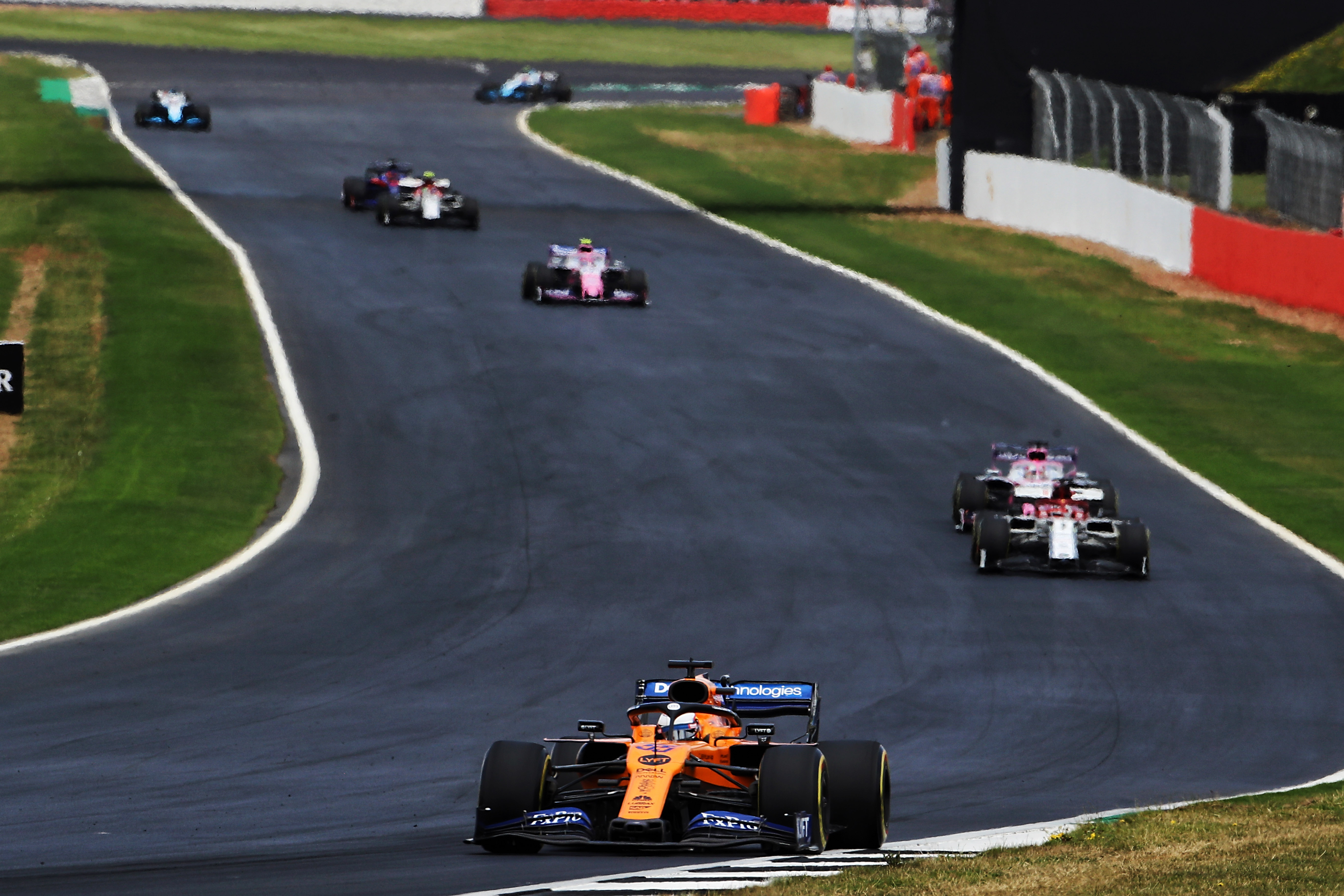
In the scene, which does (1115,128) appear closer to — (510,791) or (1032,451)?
(1032,451)

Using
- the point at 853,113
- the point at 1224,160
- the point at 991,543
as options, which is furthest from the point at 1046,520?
the point at 853,113

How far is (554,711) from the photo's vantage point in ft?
54.4

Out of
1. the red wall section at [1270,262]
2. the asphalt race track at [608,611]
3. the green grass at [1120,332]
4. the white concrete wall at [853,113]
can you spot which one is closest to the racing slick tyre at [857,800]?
the asphalt race track at [608,611]

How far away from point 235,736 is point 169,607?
17.8ft

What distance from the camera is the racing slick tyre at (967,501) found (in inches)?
953

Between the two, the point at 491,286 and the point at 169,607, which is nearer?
the point at 169,607

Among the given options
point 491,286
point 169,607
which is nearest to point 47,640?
point 169,607

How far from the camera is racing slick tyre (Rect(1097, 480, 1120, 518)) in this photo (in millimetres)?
23859

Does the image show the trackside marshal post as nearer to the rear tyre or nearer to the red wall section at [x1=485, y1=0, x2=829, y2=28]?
the rear tyre

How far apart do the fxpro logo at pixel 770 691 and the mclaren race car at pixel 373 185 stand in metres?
32.0

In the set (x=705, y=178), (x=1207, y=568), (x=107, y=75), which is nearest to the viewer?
(x=1207, y=568)

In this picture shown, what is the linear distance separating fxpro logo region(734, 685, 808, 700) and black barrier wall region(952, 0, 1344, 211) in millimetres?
36656

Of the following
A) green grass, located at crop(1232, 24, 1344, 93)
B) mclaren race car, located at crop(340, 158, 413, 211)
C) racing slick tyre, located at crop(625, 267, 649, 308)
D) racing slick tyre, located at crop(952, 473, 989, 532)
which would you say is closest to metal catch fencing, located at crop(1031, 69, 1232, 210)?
green grass, located at crop(1232, 24, 1344, 93)

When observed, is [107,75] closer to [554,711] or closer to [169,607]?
[169,607]
